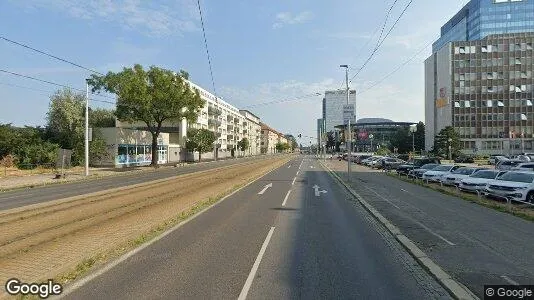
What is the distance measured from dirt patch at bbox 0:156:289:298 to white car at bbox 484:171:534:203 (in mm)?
13350

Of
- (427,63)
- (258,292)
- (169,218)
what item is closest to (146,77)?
(169,218)

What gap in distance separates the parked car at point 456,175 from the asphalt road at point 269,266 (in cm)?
1652

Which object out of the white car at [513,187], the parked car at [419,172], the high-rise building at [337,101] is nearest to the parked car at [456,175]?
the parked car at [419,172]

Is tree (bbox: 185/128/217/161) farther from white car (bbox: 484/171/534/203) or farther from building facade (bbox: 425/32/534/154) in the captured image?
white car (bbox: 484/171/534/203)

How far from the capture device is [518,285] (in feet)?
22.3

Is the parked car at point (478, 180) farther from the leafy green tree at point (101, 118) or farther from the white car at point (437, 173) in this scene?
the leafy green tree at point (101, 118)

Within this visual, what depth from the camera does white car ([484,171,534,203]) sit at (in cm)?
1889

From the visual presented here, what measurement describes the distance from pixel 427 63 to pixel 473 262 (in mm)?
121750

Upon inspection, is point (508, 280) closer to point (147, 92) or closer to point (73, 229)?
point (73, 229)

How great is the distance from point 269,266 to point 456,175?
935 inches

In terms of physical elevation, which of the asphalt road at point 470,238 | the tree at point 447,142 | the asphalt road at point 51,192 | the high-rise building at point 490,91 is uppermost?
the high-rise building at point 490,91

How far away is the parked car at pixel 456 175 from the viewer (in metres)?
27.4

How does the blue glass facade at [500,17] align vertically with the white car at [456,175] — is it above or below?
above

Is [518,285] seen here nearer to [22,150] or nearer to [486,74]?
[22,150]
